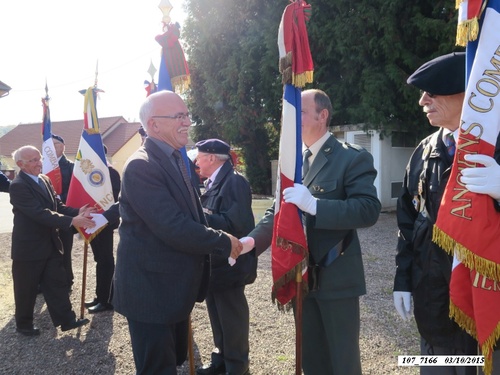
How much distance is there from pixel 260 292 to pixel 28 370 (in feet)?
9.73

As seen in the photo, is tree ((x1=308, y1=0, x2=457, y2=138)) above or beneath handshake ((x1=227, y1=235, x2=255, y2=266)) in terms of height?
above

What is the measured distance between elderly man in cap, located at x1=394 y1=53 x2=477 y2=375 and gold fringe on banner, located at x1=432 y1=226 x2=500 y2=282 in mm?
203

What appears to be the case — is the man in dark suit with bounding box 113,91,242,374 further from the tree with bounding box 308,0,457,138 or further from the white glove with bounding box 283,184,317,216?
the tree with bounding box 308,0,457,138

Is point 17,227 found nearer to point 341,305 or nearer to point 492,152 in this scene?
point 341,305

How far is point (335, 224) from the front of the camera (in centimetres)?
239

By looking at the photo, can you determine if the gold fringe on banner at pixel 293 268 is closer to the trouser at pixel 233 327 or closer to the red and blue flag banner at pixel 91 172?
the trouser at pixel 233 327

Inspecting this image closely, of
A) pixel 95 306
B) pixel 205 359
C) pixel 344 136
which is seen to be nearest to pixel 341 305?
pixel 205 359

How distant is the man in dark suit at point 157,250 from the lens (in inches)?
92.7

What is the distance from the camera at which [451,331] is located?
2.13 metres

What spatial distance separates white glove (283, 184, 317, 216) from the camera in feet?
8.01

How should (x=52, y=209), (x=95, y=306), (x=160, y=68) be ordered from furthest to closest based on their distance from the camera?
(x=95, y=306)
(x=52, y=209)
(x=160, y=68)

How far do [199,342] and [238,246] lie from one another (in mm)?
2118
